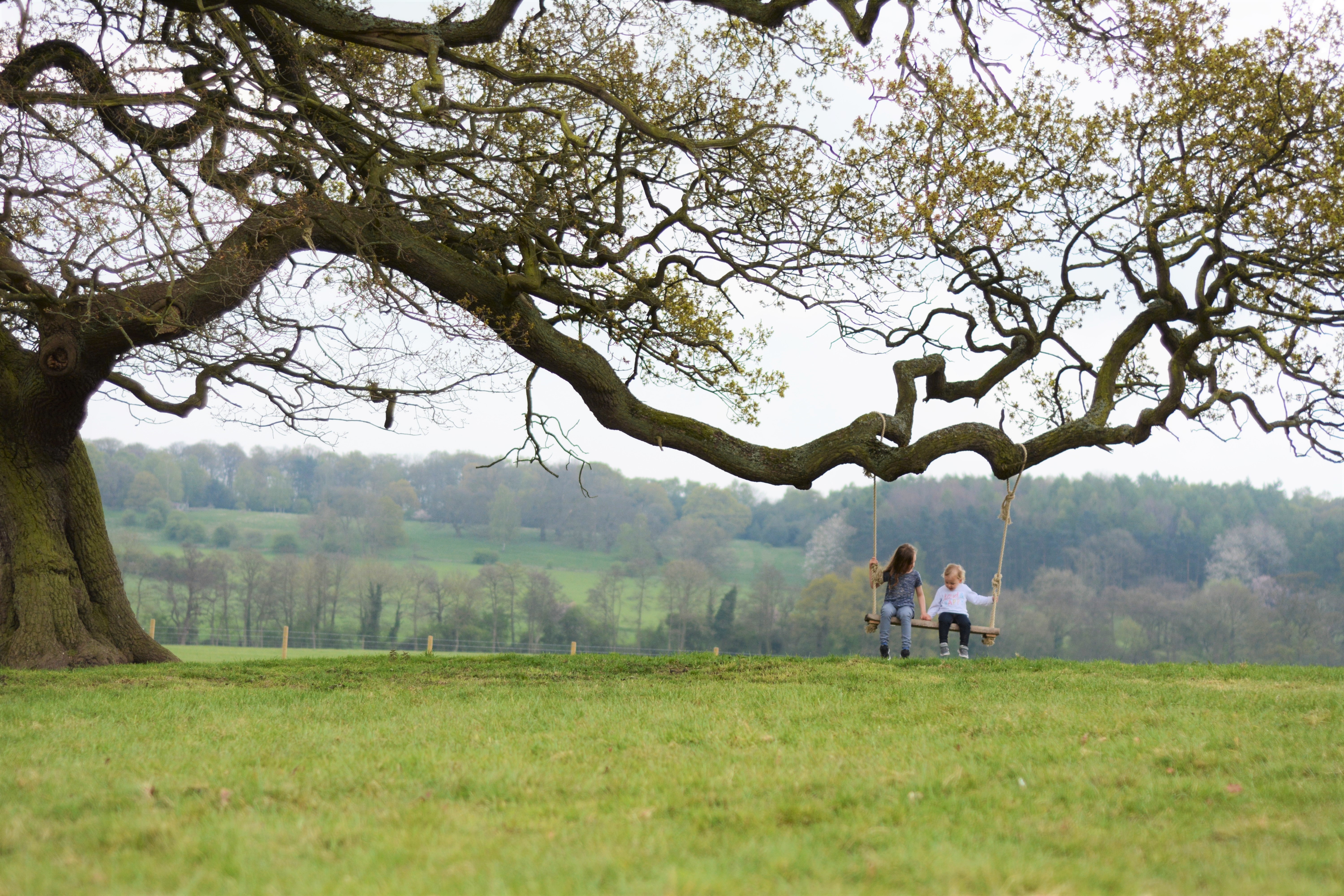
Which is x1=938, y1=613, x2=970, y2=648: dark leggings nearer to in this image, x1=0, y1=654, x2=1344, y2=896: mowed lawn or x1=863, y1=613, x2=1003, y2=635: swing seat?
x1=863, y1=613, x2=1003, y2=635: swing seat

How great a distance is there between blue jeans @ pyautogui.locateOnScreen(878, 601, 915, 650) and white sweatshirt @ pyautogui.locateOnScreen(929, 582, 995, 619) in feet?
1.01

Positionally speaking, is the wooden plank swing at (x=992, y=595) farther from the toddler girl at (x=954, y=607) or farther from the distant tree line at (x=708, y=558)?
the distant tree line at (x=708, y=558)

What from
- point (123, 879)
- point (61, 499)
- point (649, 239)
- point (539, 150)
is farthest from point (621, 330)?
point (123, 879)

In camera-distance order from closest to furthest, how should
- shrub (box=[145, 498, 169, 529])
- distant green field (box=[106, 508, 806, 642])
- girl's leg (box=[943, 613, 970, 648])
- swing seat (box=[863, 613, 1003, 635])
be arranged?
1. swing seat (box=[863, 613, 1003, 635])
2. girl's leg (box=[943, 613, 970, 648])
3. distant green field (box=[106, 508, 806, 642])
4. shrub (box=[145, 498, 169, 529])

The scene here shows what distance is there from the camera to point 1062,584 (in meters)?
81.4

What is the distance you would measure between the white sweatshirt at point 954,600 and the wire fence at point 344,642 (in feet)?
180

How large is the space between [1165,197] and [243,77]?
962 cm

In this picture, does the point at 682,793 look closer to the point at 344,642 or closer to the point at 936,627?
the point at 936,627

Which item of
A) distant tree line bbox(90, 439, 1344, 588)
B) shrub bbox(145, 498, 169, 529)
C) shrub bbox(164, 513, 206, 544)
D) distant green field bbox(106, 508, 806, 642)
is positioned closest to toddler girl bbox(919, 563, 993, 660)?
distant tree line bbox(90, 439, 1344, 588)

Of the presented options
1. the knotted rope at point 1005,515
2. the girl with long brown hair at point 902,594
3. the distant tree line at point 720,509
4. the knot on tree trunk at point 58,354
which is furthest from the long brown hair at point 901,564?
the distant tree line at point 720,509

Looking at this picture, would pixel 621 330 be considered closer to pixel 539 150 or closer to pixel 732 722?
pixel 539 150

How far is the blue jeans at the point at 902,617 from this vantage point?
12719mm

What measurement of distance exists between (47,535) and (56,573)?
51cm

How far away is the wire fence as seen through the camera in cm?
6894
